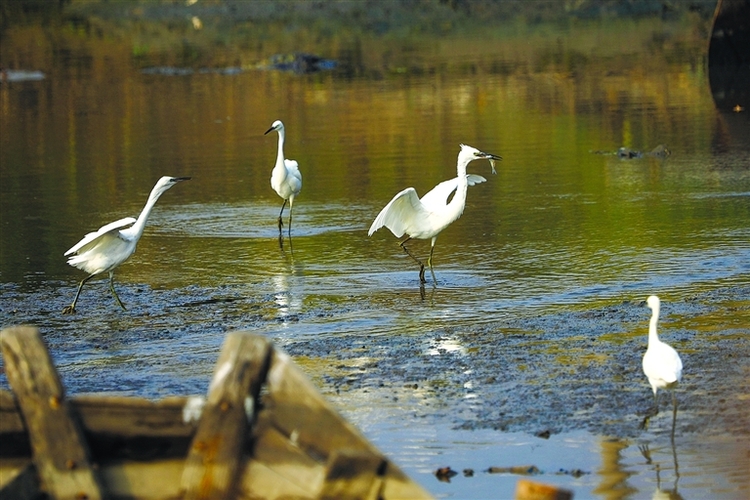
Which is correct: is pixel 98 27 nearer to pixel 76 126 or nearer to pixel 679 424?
pixel 76 126

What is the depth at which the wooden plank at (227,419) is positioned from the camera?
17.1 ft

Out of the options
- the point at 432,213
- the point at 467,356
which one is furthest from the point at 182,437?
the point at 432,213

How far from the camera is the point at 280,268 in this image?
13.1 m

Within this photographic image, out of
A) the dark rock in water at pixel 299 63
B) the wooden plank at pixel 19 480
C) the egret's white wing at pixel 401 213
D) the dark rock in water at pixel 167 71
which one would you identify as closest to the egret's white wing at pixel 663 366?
the wooden plank at pixel 19 480

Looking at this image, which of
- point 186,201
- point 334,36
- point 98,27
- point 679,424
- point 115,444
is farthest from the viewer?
point 98,27

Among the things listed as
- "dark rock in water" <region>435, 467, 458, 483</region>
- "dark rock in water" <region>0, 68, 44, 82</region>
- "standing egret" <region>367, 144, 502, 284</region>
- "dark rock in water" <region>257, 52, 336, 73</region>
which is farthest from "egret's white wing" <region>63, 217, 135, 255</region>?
"dark rock in water" <region>0, 68, 44, 82</region>

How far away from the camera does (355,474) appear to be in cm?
498

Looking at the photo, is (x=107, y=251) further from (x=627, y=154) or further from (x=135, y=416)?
(x=627, y=154)

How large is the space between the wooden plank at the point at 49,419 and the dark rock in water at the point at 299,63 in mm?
33048

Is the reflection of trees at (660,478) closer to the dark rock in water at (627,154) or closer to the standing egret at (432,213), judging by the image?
the standing egret at (432,213)

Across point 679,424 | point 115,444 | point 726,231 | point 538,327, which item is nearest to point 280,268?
point 538,327

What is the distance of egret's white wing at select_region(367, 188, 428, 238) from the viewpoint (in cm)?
1162

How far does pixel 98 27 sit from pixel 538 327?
181 ft

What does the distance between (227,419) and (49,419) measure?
2.51 feet
